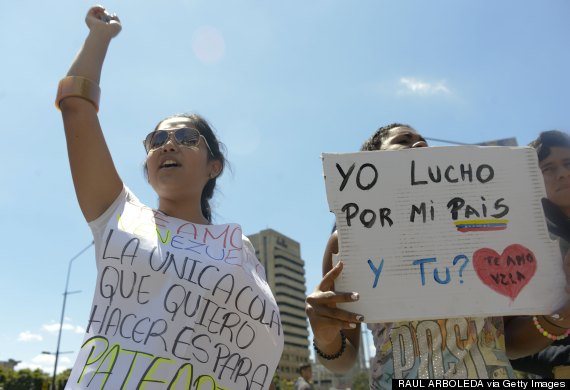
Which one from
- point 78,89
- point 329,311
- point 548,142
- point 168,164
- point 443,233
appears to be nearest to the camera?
point 329,311

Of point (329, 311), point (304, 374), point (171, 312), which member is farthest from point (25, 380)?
point (329, 311)

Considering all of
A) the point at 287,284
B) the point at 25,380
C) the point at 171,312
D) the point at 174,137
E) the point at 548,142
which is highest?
the point at 287,284

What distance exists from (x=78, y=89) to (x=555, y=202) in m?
2.25

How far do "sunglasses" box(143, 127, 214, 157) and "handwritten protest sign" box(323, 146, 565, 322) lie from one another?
78 centimetres

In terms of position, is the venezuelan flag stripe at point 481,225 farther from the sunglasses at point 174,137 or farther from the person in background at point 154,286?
the sunglasses at point 174,137

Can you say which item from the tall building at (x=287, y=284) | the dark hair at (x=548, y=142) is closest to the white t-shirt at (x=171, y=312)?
the dark hair at (x=548, y=142)

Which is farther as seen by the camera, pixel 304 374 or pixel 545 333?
pixel 304 374

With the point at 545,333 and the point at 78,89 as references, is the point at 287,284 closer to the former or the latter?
the point at 545,333

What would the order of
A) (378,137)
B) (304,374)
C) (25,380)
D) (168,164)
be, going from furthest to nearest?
(25,380)
(304,374)
(378,137)
(168,164)

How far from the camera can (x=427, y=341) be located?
67.2 inches

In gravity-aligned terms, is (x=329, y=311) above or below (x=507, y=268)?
below

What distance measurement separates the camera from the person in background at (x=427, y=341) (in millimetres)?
1604

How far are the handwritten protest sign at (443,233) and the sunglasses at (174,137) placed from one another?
30.5 inches

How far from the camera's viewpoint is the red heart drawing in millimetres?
1628
